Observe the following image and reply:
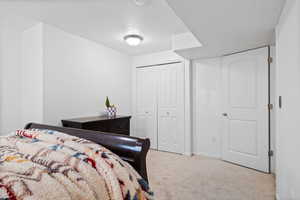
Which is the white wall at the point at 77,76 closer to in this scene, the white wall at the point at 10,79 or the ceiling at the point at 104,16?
the ceiling at the point at 104,16

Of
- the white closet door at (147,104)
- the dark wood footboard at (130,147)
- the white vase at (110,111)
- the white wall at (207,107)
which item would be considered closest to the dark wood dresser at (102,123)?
the white vase at (110,111)

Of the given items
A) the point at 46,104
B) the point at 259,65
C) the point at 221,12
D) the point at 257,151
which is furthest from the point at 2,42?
the point at 257,151

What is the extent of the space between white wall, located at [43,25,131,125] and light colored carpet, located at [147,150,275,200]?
1602 millimetres

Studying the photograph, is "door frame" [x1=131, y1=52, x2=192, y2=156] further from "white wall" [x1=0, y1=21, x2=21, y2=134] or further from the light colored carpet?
"white wall" [x1=0, y1=21, x2=21, y2=134]

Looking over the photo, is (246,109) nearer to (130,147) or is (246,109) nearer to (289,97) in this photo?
(289,97)

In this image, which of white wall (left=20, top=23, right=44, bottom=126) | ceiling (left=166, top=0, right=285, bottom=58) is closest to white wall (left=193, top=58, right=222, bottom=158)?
ceiling (left=166, top=0, right=285, bottom=58)

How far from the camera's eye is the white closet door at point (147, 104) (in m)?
3.92

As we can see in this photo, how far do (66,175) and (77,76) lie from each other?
2475 mm

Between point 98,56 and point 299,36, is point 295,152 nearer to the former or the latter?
point 299,36

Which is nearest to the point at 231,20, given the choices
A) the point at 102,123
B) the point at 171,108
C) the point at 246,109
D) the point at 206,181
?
the point at 246,109

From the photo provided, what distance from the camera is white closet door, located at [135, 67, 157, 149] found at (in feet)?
12.9

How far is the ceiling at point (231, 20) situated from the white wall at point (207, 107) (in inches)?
29.3

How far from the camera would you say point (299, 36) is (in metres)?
1.12

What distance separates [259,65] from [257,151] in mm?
1362
